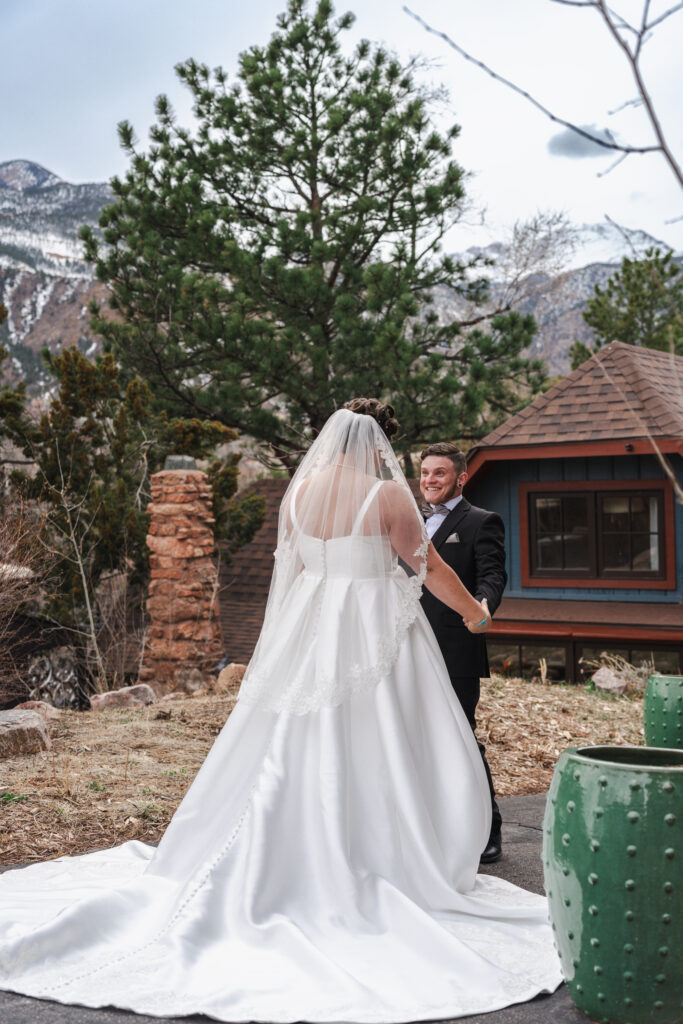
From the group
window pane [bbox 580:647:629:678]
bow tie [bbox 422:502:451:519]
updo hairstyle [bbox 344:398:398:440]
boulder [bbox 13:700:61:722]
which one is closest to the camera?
updo hairstyle [bbox 344:398:398:440]

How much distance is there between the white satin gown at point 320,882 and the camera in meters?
3.19

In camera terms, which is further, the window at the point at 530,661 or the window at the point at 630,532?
the window at the point at 530,661

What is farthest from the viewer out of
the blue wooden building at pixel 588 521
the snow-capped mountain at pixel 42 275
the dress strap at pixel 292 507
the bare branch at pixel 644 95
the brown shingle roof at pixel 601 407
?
the snow-capped mountain at pixel 42 275

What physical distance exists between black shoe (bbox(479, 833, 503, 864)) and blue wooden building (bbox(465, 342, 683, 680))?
8.05 metres

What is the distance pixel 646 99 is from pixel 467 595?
124 inches

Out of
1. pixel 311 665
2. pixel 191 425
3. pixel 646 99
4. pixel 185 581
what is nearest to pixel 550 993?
pixel 311 665

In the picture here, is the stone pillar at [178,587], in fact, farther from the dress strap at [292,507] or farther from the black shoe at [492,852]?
the dress strap at [292,507]

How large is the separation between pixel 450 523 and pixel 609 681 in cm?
757

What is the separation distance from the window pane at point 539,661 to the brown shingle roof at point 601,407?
3042 mm

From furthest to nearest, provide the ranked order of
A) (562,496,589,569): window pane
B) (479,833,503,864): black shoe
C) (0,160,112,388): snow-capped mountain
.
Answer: (0,160,112,388): snow-capped mountain
(562,496,589,569): window pane
(479,833,503,864): black shoe

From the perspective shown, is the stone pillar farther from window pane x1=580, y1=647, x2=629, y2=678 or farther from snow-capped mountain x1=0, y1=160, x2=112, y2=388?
snow-capped mountain x1=0, y1=160, x2=112, y2=388

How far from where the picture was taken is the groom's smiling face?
487 cm

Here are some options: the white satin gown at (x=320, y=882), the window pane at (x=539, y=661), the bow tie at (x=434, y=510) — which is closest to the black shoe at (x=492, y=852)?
the white satin gown at (x=320, y=882)

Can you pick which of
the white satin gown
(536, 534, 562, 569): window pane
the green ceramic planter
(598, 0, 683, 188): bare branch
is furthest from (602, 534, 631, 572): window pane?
(598, 0, 683, 188): bare branch
